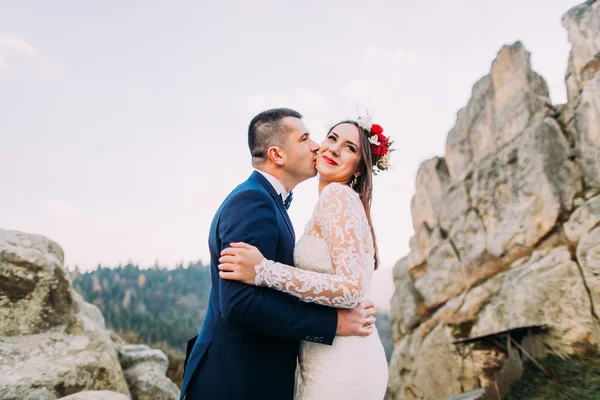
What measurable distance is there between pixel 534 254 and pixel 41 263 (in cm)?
1795

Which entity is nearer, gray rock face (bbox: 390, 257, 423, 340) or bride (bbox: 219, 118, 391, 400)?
bride (bbox: 219, 118, 391, 400)

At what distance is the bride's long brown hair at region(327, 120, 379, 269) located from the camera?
3578 mm

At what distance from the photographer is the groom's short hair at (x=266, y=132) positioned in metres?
3.35

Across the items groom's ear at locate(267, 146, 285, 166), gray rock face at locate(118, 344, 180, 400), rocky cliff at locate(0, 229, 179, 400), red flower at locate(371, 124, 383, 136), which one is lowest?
gray rock face at locate(118, 344, 180, 400)

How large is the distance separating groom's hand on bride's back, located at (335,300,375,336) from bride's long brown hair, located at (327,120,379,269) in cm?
70

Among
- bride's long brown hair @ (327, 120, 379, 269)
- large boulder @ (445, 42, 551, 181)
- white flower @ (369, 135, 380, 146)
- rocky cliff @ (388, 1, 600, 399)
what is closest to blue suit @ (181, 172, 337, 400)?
bride's long brown hair @ (327, 120, 379, 269)

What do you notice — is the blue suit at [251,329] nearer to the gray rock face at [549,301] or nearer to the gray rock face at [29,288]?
the gray rock face at [29,288]

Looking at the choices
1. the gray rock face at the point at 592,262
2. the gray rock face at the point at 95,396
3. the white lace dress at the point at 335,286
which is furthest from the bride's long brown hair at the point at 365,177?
the gray rock face at the point at 592,262

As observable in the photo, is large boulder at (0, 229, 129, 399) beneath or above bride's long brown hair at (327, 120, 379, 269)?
beneath

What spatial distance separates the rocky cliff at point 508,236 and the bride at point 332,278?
45.4 ft

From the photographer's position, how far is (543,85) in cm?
2111

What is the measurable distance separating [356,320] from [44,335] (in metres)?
3.63

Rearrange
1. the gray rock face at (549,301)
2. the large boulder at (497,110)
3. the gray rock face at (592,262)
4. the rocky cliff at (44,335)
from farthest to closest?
the large boulder at (497,110) < the gray rock face at (549,301) < the gray rock face at (592,262) < the rocky cliff at (44,335)

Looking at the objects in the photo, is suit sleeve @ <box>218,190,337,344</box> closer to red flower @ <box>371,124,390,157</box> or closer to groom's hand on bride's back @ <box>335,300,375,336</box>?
groom's hand on bride's back @ <box>335,300,375,336</box>
